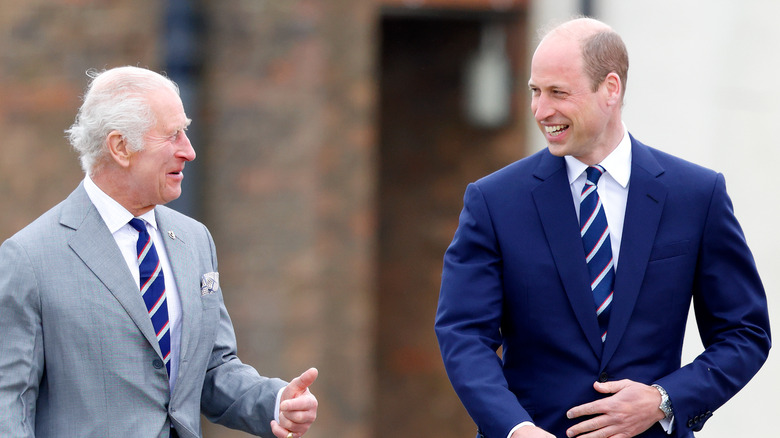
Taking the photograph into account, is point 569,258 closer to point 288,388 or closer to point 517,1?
point 288,388

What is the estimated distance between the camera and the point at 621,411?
142 inches

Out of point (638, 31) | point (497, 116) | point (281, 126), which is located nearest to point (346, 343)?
point (281, 126)

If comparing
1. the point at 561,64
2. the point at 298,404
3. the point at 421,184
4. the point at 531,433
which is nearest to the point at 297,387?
the point at 298,404

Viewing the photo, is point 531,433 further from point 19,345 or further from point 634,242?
point 19,345

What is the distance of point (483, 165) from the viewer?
8375 mm

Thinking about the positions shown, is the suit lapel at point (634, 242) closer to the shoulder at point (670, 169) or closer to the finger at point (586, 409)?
the shoulder at point (670, 169)

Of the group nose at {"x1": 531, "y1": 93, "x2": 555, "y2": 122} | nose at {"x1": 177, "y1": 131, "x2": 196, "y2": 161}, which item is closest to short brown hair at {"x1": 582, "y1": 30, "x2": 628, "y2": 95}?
nose at {"x1": 531, "y1": 93, "x2": 555, "y2": 122}

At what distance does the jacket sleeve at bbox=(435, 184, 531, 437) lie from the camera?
3.59 metres

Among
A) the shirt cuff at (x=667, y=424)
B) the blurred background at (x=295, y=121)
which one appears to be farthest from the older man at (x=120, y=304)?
the blurred background at (x=295, y=121)

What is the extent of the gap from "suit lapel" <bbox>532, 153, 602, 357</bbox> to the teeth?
5.8 inches

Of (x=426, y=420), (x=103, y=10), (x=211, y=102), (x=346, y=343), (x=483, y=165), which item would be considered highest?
(x=103, y=10)

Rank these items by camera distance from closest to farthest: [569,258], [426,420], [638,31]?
[569,258] < [638,31] < [426,420]

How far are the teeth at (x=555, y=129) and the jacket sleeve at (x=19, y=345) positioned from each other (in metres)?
1.39

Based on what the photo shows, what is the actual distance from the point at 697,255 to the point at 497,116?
4.57 m
